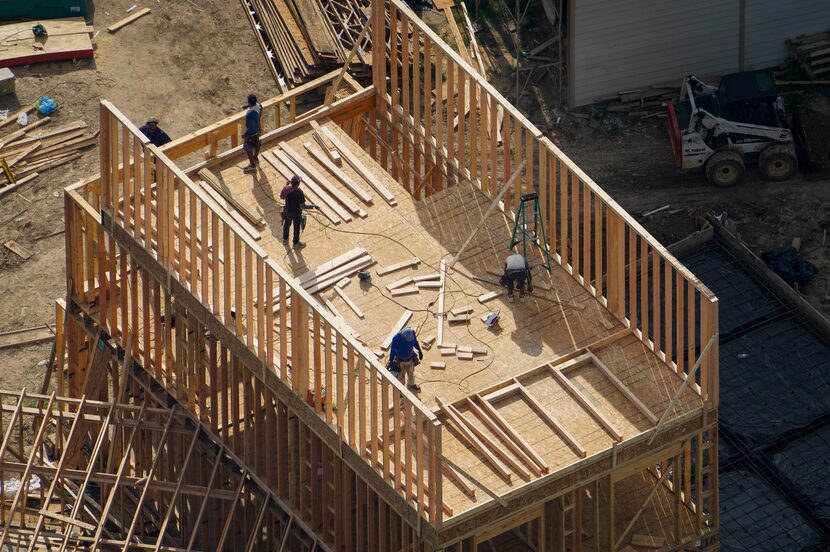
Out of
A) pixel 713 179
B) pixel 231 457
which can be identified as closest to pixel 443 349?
pixel 231 457

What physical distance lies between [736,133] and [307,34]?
40.5 feet

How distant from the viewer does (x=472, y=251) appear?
136 ft

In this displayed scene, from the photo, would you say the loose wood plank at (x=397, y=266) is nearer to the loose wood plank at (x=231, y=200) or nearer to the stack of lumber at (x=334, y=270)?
the stack of lumber at (x=334, y=270)

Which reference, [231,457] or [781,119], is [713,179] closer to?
[781,119]

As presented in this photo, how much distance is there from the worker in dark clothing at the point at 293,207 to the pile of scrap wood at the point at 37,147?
1419cm

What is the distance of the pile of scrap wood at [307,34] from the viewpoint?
55.8m

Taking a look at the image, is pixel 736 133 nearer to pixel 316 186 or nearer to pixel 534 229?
pixel 534 229

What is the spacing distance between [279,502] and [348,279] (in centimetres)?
471

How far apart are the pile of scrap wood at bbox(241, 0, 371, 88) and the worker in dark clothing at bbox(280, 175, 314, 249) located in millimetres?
14685

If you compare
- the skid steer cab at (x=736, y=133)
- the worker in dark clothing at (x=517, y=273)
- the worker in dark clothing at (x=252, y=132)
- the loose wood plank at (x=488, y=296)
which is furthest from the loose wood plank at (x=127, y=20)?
the worker in dark clothing at (x=517, y=273)

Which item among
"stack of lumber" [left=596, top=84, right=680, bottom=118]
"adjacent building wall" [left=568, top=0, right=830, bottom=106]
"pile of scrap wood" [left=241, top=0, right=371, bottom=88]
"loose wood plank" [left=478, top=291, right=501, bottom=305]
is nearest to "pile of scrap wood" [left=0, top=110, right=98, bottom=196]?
"pile of scrap wood" [left=241, top=0, right=371, bottom=88]

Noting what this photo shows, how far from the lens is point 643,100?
5516 centimetres

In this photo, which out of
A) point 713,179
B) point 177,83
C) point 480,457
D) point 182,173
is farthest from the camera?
point 177,83

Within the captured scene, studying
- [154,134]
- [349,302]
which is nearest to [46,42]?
[154,134]
